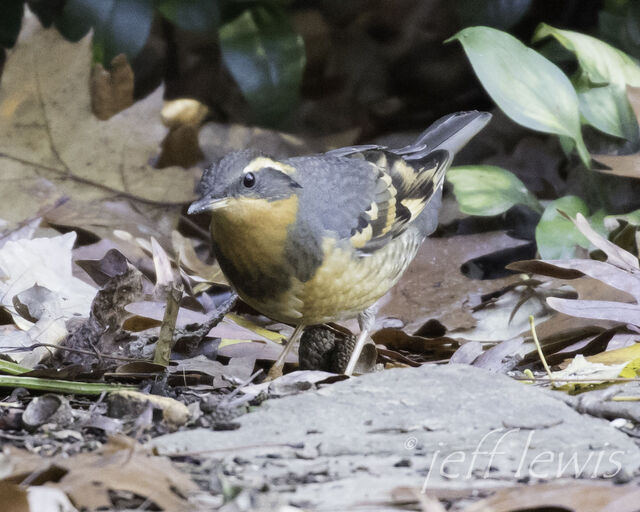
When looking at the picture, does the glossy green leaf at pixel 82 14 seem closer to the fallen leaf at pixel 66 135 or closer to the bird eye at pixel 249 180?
the fallen leaf at pixel 66 135

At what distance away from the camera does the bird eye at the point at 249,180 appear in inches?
128

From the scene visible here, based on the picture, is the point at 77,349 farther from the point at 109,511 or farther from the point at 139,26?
the point at 139,26

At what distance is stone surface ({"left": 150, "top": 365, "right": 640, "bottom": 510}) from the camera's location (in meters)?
2.18

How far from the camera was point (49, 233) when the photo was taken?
5.05m

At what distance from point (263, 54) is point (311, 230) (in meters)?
3.00

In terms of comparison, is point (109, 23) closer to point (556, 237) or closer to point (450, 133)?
point (450, 133)

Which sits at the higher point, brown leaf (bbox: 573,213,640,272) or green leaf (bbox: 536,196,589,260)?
brown leaf (bbox: 573,213,640,272)

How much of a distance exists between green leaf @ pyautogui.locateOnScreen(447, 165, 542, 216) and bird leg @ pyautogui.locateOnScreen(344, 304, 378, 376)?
4.71 feet

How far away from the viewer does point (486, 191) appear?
5.39 meters

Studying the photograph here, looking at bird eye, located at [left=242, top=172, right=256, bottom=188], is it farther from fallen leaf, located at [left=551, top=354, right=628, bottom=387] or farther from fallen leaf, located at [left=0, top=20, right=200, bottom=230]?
fallen leaf, located at [left=0, top=20, right=200, bottom=230]

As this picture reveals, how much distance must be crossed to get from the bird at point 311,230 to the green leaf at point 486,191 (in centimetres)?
110

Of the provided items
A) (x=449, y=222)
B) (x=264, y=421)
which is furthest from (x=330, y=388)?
(x=449, y=222)

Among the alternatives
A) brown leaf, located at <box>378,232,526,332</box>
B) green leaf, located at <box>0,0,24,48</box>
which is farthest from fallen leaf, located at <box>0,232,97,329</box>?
green leaf, located at <box>0,0,24,48</box>

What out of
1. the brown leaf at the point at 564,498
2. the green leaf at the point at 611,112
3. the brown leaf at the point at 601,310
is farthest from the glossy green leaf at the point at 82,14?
the brown leaf at the point at 564,498
